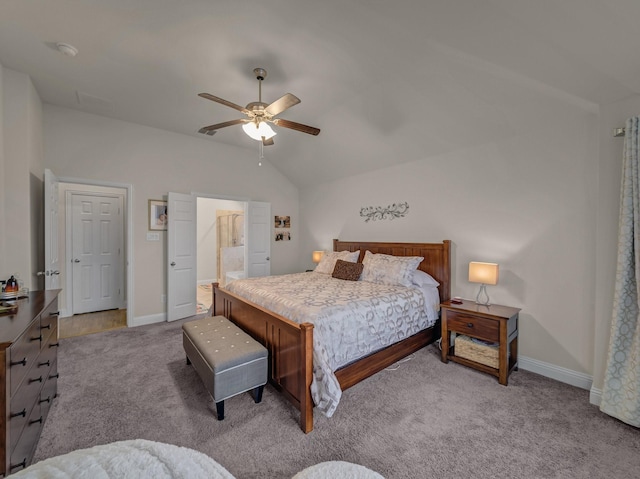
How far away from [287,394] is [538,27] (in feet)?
10.5

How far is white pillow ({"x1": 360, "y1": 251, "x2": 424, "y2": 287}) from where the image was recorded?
344cm

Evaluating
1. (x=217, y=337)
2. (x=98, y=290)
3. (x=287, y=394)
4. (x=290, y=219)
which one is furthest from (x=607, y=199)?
(x=98, y=290)

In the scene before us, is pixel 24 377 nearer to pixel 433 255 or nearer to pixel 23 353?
pixel 23 353

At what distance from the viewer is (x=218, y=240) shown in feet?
25.0

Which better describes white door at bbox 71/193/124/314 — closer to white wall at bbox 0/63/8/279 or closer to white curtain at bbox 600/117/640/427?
white wall at bbox 0/63/8/279

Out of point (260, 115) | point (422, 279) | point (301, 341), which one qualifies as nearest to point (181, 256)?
point (260, 115)

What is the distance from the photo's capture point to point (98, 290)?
497cm

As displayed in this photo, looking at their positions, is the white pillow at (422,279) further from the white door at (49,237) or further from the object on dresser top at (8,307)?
the white door at (49,237)

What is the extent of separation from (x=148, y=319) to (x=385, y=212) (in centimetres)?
407

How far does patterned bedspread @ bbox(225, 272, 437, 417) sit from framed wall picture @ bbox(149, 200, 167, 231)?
1916 millimetres

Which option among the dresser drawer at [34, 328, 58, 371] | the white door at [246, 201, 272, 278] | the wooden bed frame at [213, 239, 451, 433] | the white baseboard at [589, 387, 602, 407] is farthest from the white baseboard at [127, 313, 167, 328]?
the white baseboard at [589, 387, 602, 407]

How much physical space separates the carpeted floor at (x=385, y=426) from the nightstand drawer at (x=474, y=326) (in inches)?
15.7

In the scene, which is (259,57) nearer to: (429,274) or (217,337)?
(217,337)

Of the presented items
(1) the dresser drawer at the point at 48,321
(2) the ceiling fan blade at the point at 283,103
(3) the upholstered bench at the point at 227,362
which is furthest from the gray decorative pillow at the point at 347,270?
(1) the dresser drawer at the point at 48,321
